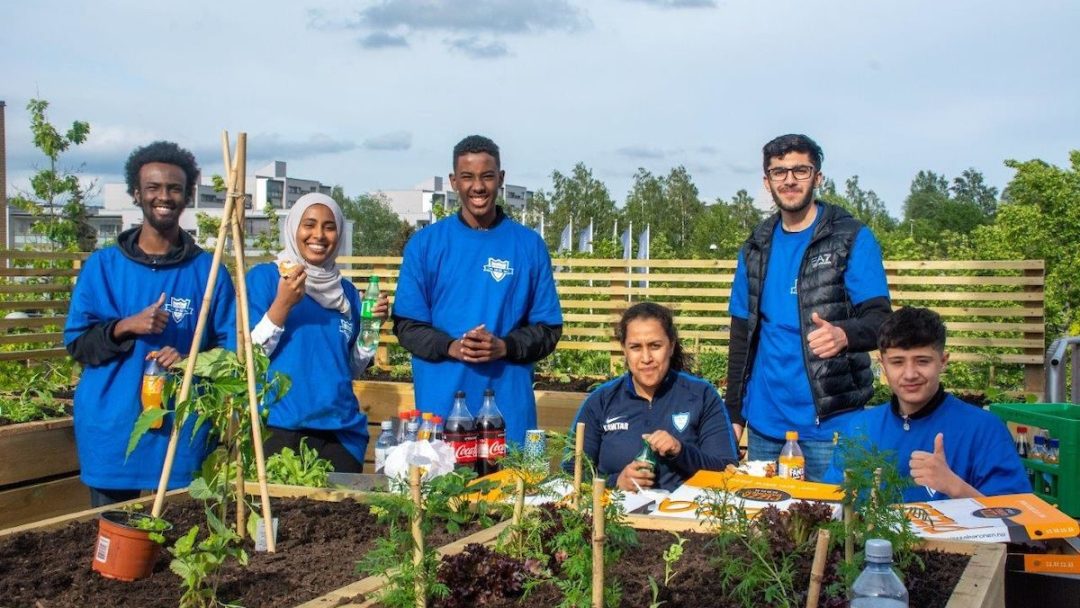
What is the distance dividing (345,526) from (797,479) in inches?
56.3

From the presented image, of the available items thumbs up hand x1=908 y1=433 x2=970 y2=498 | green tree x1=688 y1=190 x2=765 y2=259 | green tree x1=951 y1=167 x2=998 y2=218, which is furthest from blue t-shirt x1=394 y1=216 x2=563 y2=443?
green tree x1=951 y1=167 x2=998 y2=218

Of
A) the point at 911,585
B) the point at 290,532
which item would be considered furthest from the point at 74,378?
the point at 911,585

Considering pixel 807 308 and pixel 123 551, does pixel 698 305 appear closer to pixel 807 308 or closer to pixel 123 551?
pixel 807 308

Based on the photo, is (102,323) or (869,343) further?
(102,323)

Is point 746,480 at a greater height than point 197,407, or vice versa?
point 197,407

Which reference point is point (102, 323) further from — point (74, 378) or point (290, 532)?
point (74, 378)

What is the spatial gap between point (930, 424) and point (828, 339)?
0.48 meters

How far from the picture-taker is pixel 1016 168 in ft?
84.5

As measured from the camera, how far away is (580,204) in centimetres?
4409

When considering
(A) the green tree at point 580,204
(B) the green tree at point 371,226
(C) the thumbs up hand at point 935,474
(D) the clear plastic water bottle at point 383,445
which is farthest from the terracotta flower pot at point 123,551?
(B) the green tree at point 371,226

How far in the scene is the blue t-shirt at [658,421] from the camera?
146 inches

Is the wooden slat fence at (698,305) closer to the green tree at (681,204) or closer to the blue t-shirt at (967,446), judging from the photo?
the blue t-shirt at (967,446)

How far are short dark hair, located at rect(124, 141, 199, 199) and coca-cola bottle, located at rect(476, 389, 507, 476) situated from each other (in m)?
1.48

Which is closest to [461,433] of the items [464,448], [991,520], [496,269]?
[464,448]
